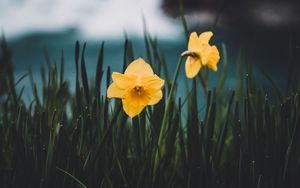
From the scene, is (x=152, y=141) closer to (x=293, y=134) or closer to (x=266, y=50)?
(x=293, y=134)

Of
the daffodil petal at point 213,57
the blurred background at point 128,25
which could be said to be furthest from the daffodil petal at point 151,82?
the blurred background at point 128,25

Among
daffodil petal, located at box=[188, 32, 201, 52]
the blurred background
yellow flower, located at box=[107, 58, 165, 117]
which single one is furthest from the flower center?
the blurred background

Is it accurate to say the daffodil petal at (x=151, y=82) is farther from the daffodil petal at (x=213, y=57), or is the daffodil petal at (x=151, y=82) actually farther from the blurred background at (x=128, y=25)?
the blurred background at (x=128, y=25)

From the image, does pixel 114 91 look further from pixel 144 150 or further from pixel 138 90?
pixel 144 150

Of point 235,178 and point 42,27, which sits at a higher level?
point 42,27

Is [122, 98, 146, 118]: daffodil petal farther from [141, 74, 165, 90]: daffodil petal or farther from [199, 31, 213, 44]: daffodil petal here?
[199, 31, 213, 44]: daffodil petal

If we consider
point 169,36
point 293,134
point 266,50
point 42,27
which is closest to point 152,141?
point 293,134
